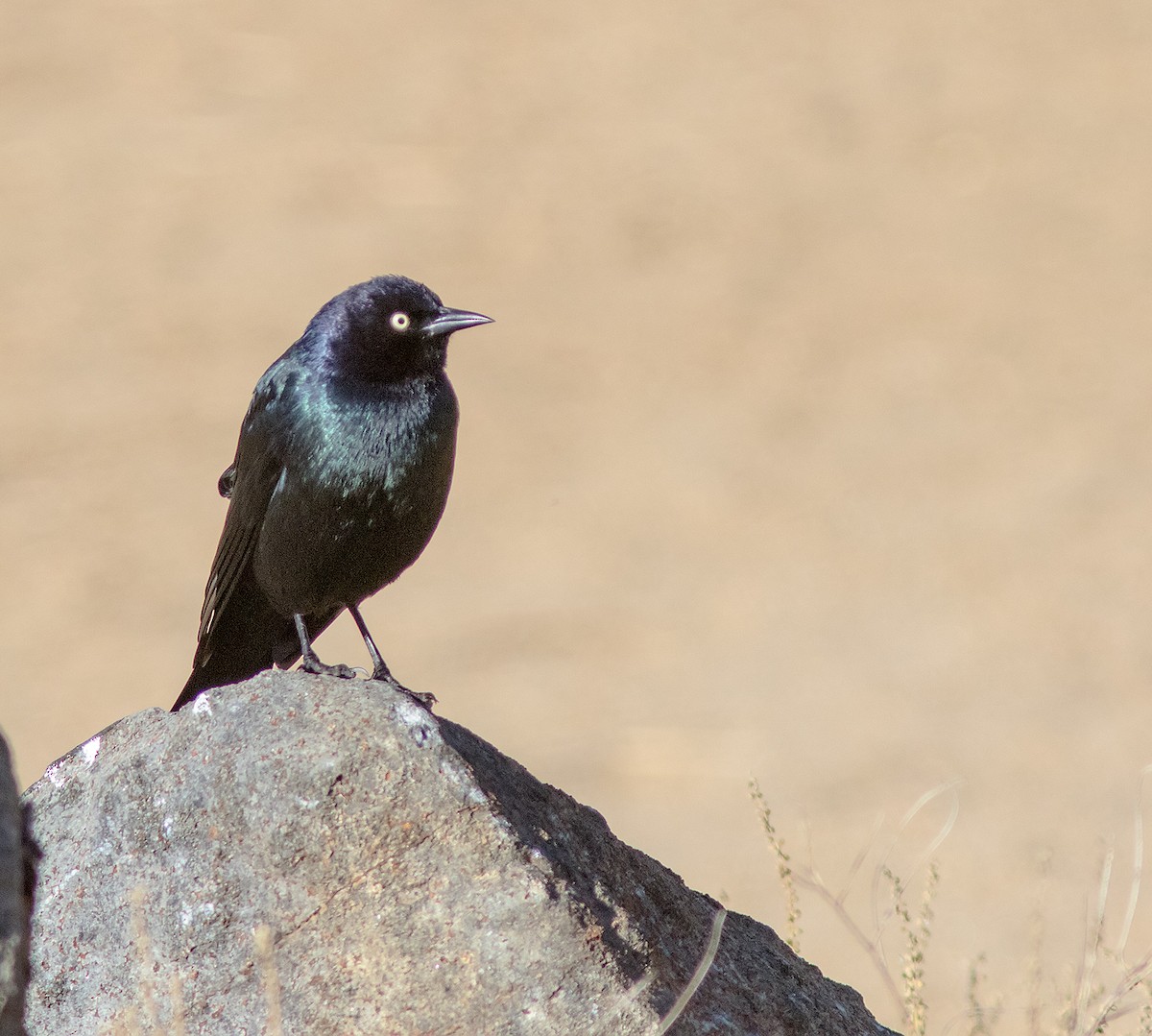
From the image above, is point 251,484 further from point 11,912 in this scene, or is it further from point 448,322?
point 11,912

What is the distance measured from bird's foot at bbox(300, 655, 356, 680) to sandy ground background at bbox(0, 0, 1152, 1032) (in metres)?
4.40

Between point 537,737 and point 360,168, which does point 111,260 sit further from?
point 537,737

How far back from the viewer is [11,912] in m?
3.59

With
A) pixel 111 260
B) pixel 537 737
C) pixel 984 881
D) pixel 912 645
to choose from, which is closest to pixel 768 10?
pixel 111 260

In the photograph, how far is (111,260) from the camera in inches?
653

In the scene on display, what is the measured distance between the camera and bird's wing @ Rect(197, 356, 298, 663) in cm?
536

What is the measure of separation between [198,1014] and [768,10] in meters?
A: 16.4

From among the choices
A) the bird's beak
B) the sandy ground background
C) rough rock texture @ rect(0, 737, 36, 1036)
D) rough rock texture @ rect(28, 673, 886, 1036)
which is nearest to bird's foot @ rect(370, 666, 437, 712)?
rough rock texture @ rect(28, 673, 886, 1036)

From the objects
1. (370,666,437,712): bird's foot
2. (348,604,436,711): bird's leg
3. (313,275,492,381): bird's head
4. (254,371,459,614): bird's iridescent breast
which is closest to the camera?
(370,666,437,712): bird's foot

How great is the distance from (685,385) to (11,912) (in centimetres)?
1217

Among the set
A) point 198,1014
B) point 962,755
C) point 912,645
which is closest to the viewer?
point 198,1014

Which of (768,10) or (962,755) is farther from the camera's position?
(768,10)

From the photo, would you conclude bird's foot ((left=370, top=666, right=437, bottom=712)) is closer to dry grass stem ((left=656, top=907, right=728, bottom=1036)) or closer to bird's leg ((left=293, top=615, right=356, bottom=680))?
bird's leg ((left=293, top=615, right=356, bottom=680))

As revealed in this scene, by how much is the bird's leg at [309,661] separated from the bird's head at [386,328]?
2.36 feet
